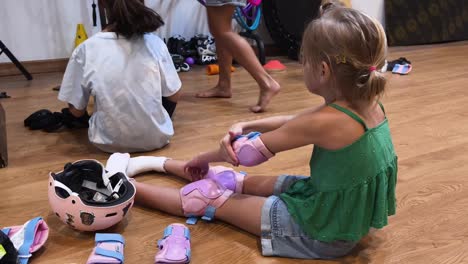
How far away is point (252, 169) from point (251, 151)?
495 mm

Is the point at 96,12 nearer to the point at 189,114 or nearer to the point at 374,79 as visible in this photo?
the point at 189,114

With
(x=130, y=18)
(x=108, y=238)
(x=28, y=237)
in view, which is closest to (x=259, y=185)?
(x=108, y=238)

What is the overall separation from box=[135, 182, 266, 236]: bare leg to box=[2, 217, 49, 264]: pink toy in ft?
0.91

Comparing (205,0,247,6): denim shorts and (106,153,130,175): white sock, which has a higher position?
(205,0,247,6): denim shorts

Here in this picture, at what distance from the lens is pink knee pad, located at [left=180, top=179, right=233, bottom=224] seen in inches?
46.7

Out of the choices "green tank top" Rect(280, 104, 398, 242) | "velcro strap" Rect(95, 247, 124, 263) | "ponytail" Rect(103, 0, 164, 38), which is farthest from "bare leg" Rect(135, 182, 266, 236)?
"ponytail" Rect(103, 0, 164, 38)

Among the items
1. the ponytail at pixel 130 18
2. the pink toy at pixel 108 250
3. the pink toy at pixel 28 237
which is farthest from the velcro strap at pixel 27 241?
the ponytail at pixel 130 18

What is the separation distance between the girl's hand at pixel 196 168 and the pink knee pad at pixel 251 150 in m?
0.19

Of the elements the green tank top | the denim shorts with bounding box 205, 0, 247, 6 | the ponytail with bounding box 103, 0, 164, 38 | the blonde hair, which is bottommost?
the green tank top

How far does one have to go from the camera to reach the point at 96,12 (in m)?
2.94

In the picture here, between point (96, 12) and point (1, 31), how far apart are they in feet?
1.85

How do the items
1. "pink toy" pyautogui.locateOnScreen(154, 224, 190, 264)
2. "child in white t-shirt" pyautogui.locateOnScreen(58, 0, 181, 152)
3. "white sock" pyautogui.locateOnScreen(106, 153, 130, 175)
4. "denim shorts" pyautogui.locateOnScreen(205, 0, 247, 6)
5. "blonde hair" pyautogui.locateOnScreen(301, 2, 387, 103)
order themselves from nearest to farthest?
1. "blonde hair" pyautogui.locateOnScreen(301, 2, 387, 103)
2. "pink toy" pyautogui.locateOnScreen(154, 224, 190, 264)
3. "white sock" pyautogui.locateOnScreen(106, 153, 130, 175)
4. "child in white t-shirt" pyautogui.locateOnScreen(58, 0, 181, 152)
5. "denim shorts" pyautogui.locateOnScreen(205, 0, 247, 6)

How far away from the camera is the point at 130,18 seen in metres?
1.47

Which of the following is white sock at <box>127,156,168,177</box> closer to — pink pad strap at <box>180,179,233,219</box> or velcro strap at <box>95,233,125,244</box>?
pink pad strap at <box>180,179,233,219</box>
